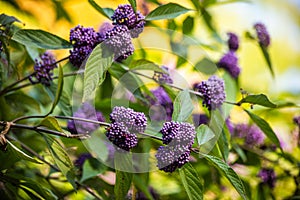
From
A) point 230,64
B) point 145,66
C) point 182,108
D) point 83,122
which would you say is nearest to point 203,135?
point 182,108

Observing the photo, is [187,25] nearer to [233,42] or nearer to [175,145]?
[233,42]

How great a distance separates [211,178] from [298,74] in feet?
4.14

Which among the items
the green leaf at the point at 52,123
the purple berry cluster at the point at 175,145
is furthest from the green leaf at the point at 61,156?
the purple berry cluster at the point at 175,145

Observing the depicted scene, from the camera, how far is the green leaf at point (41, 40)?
724mm

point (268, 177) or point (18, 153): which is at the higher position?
point (18, 153)

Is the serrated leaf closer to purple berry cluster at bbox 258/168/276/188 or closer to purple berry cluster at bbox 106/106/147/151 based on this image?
purple berry cluster at bbox 258/168/276/188

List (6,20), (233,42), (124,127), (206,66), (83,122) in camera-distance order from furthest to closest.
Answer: (233,42), (206,66), (83,122), (6,20), (124,127)

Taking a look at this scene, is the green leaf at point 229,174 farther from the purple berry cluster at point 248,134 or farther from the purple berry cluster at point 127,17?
the purple berry cluster at point 248,134

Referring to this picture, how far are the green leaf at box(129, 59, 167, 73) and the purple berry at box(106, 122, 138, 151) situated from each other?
167 millimetres

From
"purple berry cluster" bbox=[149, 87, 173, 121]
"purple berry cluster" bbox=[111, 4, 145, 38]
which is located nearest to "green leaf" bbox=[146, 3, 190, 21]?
"purple berry cluster" bbox=[111, 4, 145, 38]

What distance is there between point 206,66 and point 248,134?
18cm

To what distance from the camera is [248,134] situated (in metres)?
1.06

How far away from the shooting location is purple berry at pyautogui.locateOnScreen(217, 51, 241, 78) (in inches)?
41.3

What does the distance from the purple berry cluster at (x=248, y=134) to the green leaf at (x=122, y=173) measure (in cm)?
44
